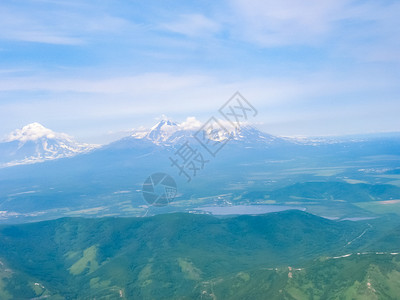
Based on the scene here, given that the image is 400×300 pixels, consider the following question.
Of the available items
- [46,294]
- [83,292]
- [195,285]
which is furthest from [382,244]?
[46,294]

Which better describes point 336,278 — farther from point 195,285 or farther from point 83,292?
point 83,292

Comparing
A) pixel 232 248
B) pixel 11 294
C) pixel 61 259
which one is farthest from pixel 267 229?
pixel 11 294

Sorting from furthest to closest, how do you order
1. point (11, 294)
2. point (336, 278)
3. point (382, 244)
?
point (382, 244) < point (11, 294) < point (336, 278)

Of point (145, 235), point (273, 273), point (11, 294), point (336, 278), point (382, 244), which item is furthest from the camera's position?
point (145, 235)

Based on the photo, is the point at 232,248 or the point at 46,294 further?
the point at 232,248

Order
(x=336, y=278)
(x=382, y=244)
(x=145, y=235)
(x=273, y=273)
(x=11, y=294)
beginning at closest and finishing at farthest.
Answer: (x=336, y=278)
(x=273, y=273)
(x=11, y=294)
(x=382, y=244)
(x=145, y=235)

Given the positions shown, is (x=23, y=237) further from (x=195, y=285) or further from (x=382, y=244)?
(x=382, y=244)

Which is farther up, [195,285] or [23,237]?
[23,237]

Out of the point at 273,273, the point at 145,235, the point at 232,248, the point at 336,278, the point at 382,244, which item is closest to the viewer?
the point at 336,278

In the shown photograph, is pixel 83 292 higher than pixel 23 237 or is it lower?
lower

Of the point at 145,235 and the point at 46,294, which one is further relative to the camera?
the point at 145,235
